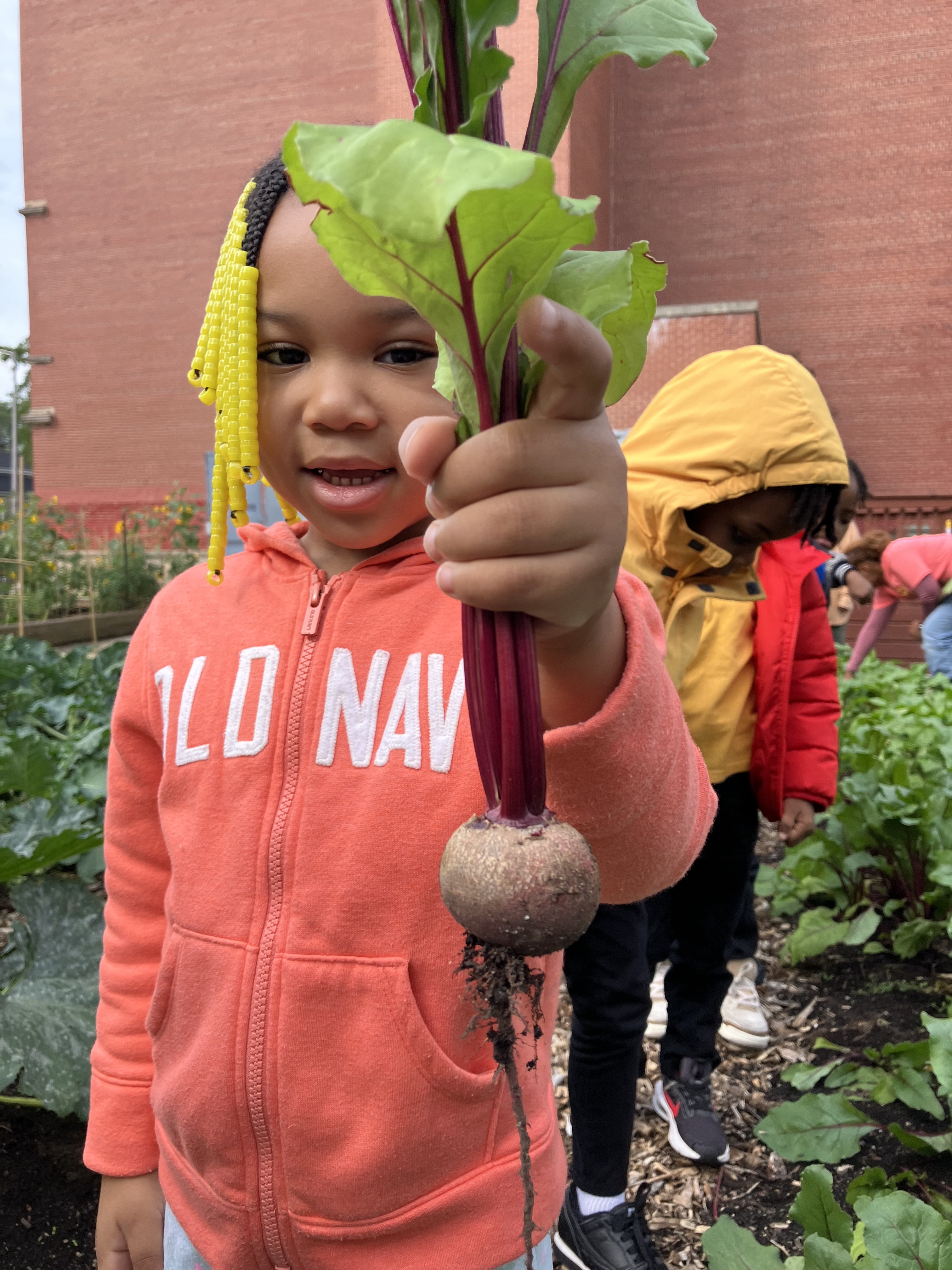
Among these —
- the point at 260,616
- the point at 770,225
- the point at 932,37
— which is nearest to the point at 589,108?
the point at 770,225

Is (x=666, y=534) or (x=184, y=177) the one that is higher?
(x=184, y=177)

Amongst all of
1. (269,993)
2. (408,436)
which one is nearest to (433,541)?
(408,436)

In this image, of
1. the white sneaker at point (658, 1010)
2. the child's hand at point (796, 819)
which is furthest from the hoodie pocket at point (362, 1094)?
the white sneaker at point (658, 1010)

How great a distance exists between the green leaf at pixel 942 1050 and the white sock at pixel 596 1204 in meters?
0.73

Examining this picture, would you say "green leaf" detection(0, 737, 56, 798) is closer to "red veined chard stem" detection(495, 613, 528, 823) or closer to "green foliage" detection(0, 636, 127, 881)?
"green foliage" detection(0, 636, 127, 881)

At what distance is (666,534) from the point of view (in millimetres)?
2334

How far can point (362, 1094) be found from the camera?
112 cm

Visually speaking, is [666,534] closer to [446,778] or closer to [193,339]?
[446,778]

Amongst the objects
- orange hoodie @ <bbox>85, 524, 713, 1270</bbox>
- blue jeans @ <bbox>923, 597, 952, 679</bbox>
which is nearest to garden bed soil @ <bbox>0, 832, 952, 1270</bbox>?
orange hoodie @ <bbox>85, 524, 713, 1270</bbox>

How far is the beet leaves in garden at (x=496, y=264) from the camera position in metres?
0.51

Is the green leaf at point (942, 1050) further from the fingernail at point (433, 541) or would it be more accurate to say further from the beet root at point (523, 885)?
the fingernail at point (433, 541)

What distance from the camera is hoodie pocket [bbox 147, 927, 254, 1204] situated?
1.15m

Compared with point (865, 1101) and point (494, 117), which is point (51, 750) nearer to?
point (865, 1101)

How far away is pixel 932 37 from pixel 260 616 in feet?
61.1
